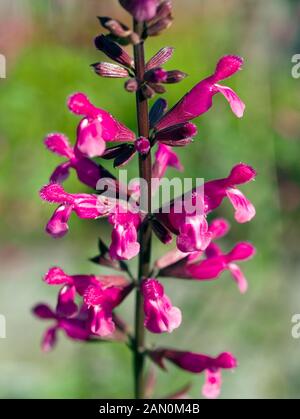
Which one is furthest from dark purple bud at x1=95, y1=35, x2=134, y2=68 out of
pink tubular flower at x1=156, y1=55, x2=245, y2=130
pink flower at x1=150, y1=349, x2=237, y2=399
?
pink flower at x1=150, y1=349, x2=237, y2=399

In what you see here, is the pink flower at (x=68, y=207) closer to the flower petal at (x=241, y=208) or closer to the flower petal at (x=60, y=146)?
the flower petal at (x=60, y=146)

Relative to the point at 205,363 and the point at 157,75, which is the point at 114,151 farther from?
the point at 205,363

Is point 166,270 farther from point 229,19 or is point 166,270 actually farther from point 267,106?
point 229,19

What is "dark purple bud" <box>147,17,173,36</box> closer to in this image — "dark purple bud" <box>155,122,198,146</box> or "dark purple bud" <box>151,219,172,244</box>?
"dark purple bud" <box>155,122,198,146</box>

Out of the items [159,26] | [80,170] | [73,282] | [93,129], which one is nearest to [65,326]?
[73,282]

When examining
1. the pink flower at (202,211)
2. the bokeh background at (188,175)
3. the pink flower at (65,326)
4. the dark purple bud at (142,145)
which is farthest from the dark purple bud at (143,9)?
the bokeh background at (188,175)

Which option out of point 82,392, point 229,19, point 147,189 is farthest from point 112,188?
point 229,19
